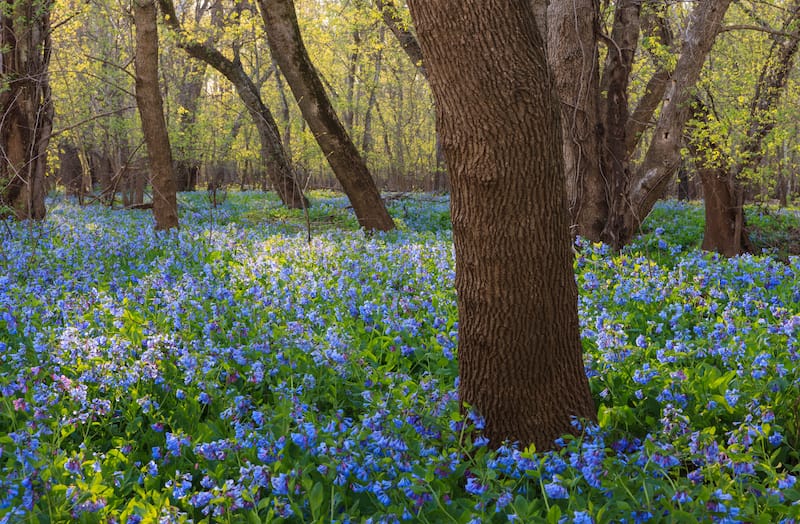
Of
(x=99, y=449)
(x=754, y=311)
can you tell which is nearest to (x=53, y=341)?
(x=99, y=449)

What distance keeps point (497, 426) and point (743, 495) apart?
2.94 feet

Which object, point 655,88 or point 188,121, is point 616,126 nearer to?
point 655,88

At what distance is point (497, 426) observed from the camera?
250 centimetres

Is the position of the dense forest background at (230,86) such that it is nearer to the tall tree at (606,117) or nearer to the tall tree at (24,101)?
the tall tree at (24,101)

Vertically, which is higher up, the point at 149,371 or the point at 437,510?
the point at 149,371

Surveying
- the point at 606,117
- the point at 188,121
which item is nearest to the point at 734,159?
the point at 606,117

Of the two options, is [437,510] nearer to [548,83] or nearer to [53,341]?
[548,83]

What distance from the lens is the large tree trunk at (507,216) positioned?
224 centimetres

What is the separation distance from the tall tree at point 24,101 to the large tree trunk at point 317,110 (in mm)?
3347

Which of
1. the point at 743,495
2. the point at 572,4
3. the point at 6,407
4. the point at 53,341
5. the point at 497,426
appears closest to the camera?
the point at 743,495

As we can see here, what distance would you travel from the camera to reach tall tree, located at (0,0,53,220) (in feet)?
28.6

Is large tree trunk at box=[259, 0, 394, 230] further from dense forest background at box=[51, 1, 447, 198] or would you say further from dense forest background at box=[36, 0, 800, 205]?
dense forest background at box=[51, 1, 447, 198]

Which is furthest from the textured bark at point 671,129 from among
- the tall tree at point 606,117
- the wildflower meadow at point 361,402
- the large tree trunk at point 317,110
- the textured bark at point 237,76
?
the textured bark at point 237,76

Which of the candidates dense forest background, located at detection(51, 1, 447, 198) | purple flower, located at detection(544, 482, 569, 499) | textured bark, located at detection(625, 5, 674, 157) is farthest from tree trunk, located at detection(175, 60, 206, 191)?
purple flower, located at detection(544, 482, 569, 499)
